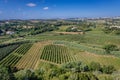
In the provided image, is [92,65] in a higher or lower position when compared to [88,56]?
higher

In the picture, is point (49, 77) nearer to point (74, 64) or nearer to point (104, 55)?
point (74, 64)

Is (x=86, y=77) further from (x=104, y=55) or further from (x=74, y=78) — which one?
(x=104, y=55)

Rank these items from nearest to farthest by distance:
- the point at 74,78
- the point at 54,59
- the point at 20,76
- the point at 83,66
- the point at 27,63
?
the point at 74,78, the point at 20,76, the point at 83,66, the point at 27,63, the point at 54,59

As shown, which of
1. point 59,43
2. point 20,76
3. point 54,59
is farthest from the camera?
point 59,43

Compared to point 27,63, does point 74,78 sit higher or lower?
higher

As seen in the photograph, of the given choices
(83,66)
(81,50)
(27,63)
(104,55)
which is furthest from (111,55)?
(27,63)

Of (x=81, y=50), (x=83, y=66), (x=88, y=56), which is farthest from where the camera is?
(x=81, y=50)

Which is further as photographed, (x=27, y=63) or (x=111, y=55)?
(x=111, y=55)

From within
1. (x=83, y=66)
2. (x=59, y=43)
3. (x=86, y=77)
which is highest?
(x=86, y=77)

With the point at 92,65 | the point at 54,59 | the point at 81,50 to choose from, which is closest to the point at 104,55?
the point at 81,50
